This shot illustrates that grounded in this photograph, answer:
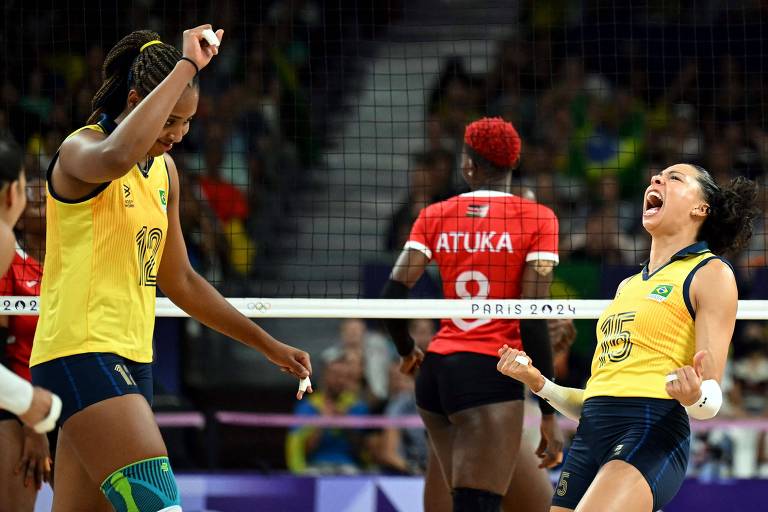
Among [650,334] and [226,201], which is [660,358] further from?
[226,201]

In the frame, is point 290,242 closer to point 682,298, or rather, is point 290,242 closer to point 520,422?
point 520,422

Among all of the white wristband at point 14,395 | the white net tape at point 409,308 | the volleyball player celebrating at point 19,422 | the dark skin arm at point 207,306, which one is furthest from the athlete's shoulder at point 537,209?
the white wristband at point 14,395

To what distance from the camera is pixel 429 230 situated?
19.6 feet

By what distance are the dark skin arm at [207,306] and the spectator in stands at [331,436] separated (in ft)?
16.1

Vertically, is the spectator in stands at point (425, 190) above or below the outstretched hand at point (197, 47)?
below

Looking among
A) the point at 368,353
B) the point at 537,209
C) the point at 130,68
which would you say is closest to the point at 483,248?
the point at 537,209

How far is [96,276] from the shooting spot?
4.19 m

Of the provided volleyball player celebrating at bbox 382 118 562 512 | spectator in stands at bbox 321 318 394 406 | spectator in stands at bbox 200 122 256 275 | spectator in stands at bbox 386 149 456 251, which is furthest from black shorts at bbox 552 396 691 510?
spectator in stands at bbox 200 122 256 275

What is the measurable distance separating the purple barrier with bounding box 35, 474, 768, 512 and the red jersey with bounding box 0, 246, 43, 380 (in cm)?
216

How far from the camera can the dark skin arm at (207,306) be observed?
15.5 ft

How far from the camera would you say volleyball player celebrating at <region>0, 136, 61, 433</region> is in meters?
3.57

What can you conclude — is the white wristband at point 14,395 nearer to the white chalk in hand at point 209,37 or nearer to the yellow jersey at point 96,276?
the yellow jersey at point 96,276

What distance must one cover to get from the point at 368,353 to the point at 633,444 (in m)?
5.92

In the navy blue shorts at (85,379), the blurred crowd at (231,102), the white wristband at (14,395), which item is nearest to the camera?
the white wristband at (14,395)
